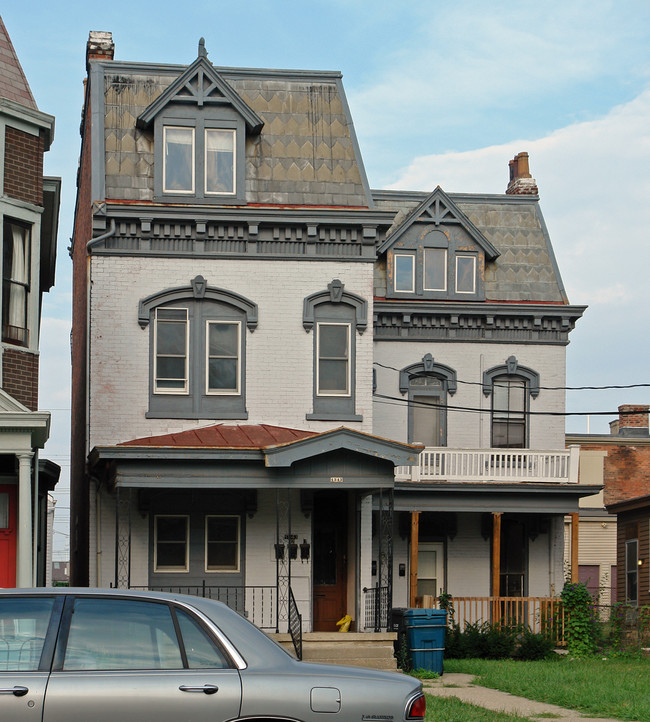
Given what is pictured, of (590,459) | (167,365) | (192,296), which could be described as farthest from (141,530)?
(590,459)

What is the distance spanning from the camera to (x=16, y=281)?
17.4 metres

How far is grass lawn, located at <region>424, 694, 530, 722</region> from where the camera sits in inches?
511

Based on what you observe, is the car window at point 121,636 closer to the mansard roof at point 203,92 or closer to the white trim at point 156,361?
the white trim at point 156,361

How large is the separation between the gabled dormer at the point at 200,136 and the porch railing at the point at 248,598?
720 centimetres

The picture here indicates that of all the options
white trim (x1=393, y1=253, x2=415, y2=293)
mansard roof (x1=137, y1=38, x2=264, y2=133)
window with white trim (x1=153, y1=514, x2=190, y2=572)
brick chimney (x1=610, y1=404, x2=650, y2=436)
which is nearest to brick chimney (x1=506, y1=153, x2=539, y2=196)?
white trim (x1=393, y1=253, x2=415, y2=293)

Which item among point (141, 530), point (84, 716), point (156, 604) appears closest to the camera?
point (84, 716)

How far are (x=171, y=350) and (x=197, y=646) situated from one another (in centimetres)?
1446

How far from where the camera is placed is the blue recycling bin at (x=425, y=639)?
1914 centimetres

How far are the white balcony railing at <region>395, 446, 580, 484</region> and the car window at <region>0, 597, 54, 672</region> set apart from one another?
17.0m

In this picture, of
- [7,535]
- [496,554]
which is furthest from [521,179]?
[7,535]

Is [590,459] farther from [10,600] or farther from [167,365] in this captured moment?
[10,600]

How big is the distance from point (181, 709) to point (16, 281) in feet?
37.6

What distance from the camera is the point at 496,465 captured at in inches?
970

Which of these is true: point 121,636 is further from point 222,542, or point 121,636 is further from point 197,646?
point 222,542
